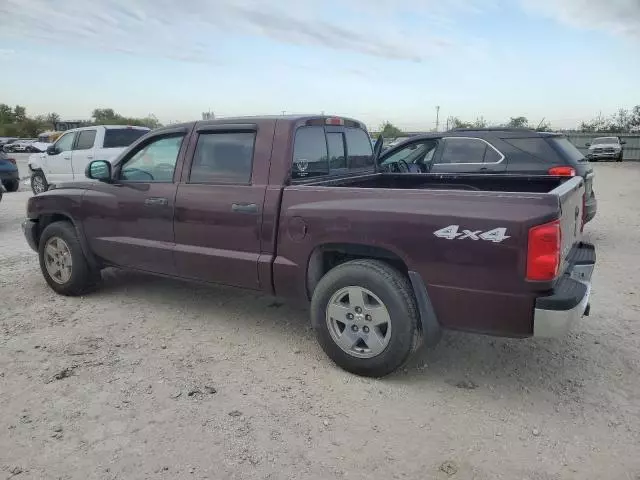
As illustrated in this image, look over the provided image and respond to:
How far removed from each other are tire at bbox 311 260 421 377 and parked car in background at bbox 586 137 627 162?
31.7 m

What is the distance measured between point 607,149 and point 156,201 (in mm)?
32446

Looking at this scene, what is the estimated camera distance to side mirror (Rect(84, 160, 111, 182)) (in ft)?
15.7

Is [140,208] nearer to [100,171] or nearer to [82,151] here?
[100,171]

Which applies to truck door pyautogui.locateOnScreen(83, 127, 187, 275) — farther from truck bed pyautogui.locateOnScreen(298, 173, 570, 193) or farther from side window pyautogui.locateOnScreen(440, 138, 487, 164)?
side window pyautogui.locateOnScreen(440, 138, 487, 164)

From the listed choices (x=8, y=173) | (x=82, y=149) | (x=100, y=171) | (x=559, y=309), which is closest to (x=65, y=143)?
(x=82, y=149)

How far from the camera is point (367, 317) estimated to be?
11.3 ft

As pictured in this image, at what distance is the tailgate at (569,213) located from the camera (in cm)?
306

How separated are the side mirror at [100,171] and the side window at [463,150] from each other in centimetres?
475

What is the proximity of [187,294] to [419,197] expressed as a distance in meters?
3.06

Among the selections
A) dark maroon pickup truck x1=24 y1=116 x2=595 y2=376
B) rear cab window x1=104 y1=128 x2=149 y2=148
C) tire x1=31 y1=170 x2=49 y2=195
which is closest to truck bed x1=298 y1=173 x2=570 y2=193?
dark maroon pickup truck x1=24 y1=116 x2=595 y2=376

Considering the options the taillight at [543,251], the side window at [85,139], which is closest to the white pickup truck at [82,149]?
the side window at [85,139]

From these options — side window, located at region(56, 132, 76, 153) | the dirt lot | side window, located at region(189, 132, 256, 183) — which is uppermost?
side window, located at region(56, 132, 76, 153)

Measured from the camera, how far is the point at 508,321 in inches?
119

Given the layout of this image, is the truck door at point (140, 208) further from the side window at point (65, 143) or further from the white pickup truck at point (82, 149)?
the side window at point (65, 143)
